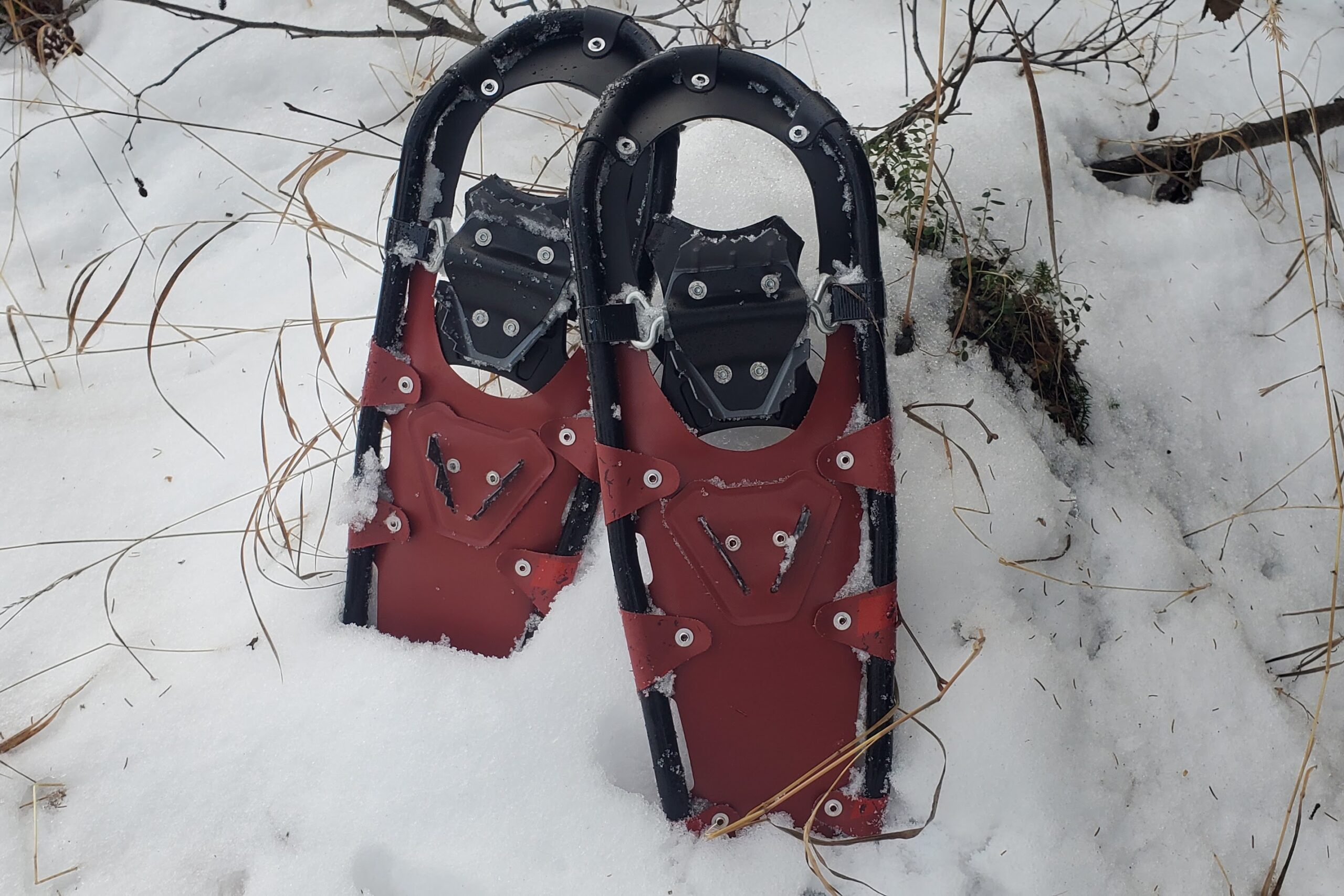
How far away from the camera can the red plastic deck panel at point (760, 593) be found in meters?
1.53

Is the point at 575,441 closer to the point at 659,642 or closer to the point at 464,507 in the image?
the point at 464,507

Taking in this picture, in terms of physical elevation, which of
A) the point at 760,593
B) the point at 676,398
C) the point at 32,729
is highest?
the point at 676,398

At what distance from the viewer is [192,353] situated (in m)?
2.32

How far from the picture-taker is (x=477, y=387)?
6.02ft

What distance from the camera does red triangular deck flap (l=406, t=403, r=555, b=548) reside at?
1.72m

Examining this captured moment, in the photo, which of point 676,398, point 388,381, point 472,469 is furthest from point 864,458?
point 388,381

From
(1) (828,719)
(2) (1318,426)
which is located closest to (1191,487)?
(2) (1318,426)

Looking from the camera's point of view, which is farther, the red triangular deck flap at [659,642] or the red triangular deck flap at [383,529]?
the red triangular deck flap at [383,529]

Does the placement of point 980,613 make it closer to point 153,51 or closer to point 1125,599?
point 1125,599

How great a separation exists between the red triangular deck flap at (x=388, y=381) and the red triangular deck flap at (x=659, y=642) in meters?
0.60

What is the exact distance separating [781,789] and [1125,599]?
71 cm

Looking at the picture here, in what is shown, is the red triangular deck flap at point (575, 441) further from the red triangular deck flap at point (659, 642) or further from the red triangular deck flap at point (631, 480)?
the red triangular deck flap at point (659, 642)

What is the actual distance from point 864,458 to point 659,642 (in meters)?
0.45

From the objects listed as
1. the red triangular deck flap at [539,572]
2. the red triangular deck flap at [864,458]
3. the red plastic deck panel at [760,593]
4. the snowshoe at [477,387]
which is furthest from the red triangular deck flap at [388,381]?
the red triangular deck flap at [864,458]
